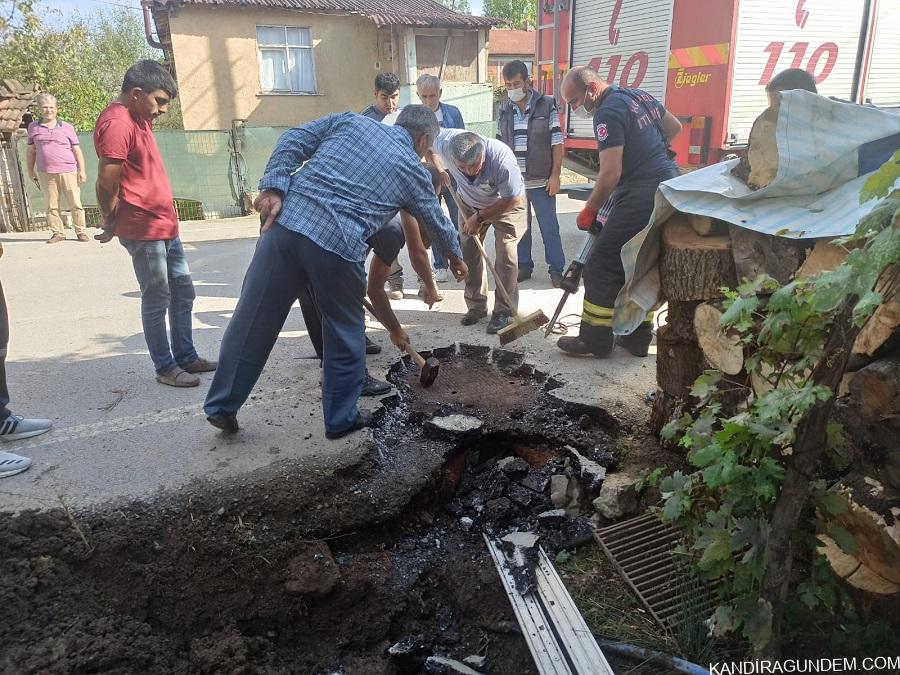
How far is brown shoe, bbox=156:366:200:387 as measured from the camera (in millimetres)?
4059

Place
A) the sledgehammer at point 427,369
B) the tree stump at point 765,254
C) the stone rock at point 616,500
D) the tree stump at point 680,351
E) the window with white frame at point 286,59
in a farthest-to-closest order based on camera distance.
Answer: the window with white frame at point 286,59 < the sledgehammer at point 427,369 < the tree stump at point 680,351 < the stone rock at point 616,500 < the tree stump at point 765,254

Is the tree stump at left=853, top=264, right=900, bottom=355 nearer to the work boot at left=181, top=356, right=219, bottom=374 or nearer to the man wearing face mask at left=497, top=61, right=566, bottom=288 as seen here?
the work boot at left=181, top=356, right=219, bottom=374

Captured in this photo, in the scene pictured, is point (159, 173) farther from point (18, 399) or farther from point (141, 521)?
point (141, 521)

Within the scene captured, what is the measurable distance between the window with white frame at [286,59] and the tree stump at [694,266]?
14148mm

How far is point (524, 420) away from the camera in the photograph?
355 centimetres

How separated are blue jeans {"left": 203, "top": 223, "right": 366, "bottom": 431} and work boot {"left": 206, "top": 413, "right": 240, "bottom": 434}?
22mm

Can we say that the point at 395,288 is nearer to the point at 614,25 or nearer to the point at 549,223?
the point at 549,223

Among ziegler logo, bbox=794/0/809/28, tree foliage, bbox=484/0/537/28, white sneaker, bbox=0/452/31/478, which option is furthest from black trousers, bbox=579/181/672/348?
tree foliage, bbox=484/0/537/28

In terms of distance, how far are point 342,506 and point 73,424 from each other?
184cm

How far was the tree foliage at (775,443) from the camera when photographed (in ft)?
4.87

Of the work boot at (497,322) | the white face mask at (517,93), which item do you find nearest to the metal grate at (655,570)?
the work boot at (497,322)

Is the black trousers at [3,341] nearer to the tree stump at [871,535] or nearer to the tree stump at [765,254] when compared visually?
the tree stump at [765,254]

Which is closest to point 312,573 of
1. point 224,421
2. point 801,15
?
point 224,421

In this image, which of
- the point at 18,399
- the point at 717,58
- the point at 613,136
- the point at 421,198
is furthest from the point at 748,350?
the point at 717,58
